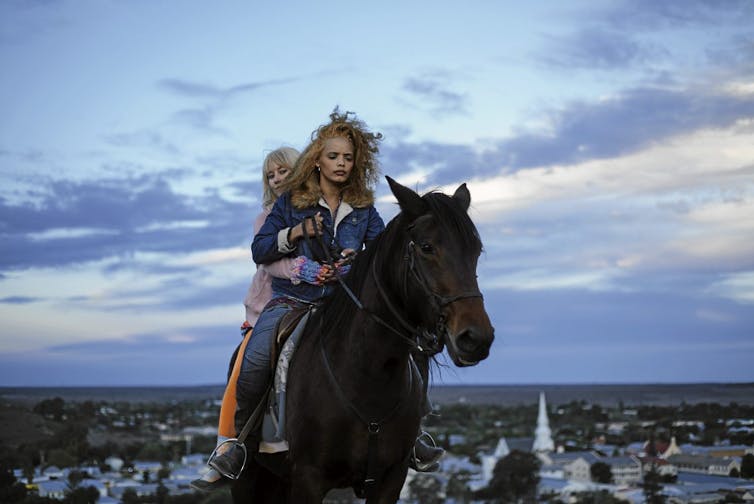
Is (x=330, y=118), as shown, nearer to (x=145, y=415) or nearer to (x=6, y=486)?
(x=6, y=486)

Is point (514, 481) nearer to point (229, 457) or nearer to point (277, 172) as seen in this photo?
point (277, 172)

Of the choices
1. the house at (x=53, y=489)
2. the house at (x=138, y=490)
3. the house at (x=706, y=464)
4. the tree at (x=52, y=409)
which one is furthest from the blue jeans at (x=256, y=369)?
the tree at (x=52, y=409)

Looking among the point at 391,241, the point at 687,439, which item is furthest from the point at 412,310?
the point at 687,439

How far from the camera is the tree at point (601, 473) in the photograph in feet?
252

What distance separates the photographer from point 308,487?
7020 millimetres

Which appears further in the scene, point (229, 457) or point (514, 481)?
point (514, 481)

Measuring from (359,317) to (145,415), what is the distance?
326 feet

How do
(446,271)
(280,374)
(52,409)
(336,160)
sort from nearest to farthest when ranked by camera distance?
(446,271)
(280,374)
(336,160)
(52,409)

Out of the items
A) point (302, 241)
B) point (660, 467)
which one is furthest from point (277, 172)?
point (660, 467)

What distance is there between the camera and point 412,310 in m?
6.46

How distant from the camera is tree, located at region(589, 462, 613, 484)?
252 ft

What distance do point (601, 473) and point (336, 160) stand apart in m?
75.4

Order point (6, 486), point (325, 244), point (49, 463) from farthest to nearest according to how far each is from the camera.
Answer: point (49, 463), point (6, 486), point (325, 244)

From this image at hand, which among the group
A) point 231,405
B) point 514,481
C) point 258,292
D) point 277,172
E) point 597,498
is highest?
point 277,172
